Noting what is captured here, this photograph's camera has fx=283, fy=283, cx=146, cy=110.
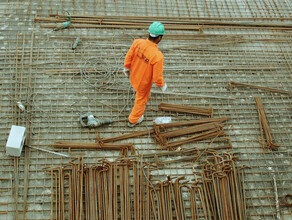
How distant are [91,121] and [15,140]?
1.09 metres

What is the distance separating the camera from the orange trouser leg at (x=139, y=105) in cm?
414

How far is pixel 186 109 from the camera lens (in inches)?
184

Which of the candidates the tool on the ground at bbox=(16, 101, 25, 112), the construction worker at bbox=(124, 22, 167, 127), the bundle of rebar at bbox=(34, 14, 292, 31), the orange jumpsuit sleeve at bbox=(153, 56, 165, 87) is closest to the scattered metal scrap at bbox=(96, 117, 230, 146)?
the construction worker at bbox=(124, 22, 167, 127)

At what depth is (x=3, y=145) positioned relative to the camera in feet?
13.5

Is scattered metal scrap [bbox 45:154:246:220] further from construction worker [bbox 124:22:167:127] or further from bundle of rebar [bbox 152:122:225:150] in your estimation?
construction worker [bbox 124:22:167:127]

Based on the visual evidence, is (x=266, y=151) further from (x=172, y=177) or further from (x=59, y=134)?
(x=59, y=134)

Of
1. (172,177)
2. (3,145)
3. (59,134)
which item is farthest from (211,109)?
(3,145)

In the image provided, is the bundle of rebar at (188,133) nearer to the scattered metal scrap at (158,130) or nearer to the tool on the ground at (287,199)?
the scattered metal scrap at (158,130)

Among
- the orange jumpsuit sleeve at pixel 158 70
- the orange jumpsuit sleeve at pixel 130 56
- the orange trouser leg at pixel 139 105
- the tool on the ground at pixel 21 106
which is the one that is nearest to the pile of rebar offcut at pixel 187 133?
the orange trouser leg at pixel 139 105

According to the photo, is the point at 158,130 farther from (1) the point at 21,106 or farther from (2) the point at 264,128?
(1) the point at 21,106

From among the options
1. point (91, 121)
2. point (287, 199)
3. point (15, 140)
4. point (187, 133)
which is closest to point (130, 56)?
point (91, 121)

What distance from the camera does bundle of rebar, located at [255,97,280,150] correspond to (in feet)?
14.5

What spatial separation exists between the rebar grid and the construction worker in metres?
0.64

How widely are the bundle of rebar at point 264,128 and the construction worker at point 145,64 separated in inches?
72.6
